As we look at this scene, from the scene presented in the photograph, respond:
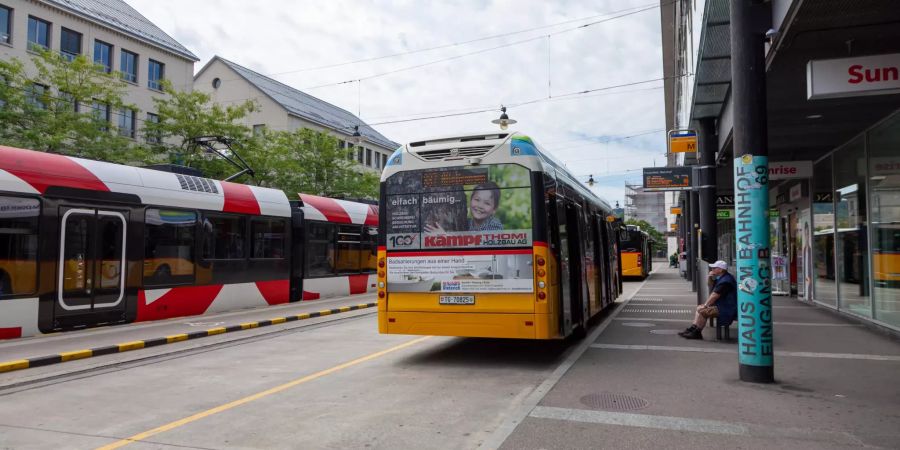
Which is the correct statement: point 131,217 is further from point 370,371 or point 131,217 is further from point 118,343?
point 370,371

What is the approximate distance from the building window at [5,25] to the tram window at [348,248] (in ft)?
A: 80.7

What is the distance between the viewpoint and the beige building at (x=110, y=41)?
1261 inches

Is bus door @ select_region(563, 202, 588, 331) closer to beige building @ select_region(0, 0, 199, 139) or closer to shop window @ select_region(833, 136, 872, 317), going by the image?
shop window @ select_region(833, 136, 872, 317)

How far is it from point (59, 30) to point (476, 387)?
122ft

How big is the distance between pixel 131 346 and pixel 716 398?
8.91 m

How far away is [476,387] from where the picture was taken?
696cm

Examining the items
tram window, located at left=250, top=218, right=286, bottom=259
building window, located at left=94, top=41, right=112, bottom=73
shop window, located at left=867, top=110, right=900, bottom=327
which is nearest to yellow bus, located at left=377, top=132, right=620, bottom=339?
shop window, located at left=867, top=110, right=900, bottom=327

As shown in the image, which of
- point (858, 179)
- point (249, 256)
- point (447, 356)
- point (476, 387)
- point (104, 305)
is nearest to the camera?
point (476, 387)

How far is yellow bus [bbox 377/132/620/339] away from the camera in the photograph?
7.94 meters

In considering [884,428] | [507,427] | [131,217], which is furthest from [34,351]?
[884,428]

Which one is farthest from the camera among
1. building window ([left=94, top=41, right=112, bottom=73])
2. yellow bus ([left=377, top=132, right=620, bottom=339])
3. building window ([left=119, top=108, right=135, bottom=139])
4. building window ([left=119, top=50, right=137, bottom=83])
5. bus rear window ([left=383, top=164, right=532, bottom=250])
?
building window ([left=119, top=50, right=137, bottom=83])

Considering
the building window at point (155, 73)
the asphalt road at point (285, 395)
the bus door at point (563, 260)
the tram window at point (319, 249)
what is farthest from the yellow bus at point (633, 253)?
the building window at point (155, 73)

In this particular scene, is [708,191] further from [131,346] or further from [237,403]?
[131,346]

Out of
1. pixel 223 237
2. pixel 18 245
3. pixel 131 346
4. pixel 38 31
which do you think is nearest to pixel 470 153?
pixel 131 346
